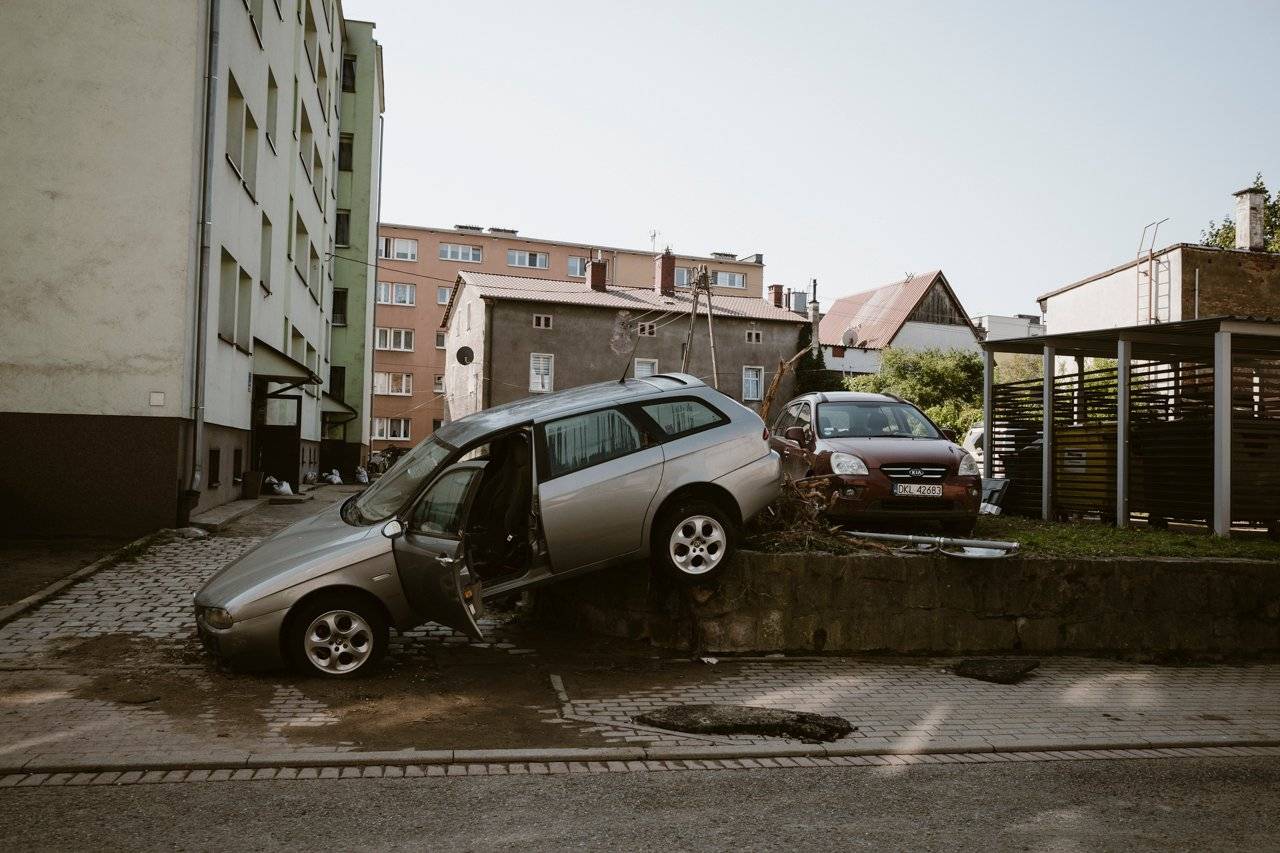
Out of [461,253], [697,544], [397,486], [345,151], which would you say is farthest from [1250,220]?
[461,253]

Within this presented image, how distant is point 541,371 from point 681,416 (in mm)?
40255

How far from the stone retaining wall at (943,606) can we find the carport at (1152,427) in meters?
4.05

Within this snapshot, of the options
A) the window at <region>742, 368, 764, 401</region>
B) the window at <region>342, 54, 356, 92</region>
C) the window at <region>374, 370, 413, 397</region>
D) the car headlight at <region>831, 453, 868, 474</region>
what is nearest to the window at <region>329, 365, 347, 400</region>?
the window at <region>342, 54, 356, 92</region>

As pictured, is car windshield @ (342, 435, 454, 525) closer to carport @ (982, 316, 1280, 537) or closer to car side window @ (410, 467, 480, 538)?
car side window @ (410, 467, 480, 538)

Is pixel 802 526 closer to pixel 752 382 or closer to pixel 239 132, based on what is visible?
pixel 239 132

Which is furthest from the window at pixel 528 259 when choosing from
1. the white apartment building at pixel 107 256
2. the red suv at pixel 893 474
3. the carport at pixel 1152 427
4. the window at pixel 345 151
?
the red suv at pixel 893 474

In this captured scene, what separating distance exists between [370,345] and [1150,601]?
1496 inches

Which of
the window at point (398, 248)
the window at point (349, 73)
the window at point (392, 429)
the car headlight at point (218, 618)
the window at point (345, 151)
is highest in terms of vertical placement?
the window at point (349, 73)

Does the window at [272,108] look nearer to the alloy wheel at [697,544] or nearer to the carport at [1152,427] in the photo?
the carport at [1152,427]

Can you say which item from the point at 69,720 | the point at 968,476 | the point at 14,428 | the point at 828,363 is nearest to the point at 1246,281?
the point at 828,363

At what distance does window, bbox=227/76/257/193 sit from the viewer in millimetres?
18000

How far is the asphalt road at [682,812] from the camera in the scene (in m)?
4.55

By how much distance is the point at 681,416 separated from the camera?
867 centimetres

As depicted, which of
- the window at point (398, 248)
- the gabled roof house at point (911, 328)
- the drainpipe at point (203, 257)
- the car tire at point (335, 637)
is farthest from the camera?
the window at point (398, 248)
